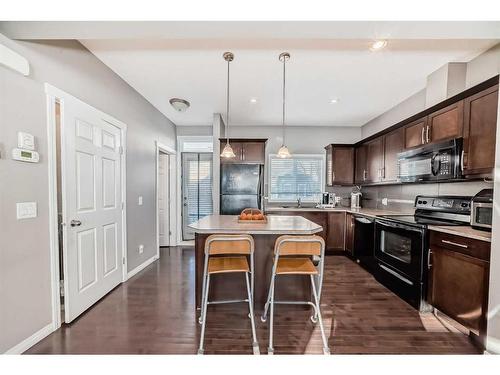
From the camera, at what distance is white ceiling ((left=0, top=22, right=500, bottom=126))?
1.60 meters

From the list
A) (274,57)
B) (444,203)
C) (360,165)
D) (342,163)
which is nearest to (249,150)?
(342,163)

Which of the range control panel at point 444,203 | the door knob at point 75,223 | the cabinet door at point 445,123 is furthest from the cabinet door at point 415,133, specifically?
the door knob at point 75,223

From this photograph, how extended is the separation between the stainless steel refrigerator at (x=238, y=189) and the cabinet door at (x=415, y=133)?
2.28 metres

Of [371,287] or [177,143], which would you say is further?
[177,143]

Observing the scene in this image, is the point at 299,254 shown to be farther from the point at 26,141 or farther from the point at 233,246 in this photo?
the point at 26,141

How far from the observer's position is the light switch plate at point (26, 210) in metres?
1.68

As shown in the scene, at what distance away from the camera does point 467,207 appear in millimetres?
2328

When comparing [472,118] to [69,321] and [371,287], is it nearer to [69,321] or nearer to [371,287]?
[371,287]

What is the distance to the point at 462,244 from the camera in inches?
75.8

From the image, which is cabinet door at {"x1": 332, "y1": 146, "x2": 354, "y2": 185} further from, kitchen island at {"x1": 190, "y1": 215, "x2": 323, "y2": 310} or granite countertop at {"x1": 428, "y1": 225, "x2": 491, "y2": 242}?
kitchen island at {"x1": 190, "y1": 215, "x2": 323, "y2": 310}

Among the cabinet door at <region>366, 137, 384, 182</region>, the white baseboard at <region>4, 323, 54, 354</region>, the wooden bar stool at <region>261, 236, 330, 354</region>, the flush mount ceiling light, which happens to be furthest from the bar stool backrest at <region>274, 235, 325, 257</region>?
the flush mount ceiling light
